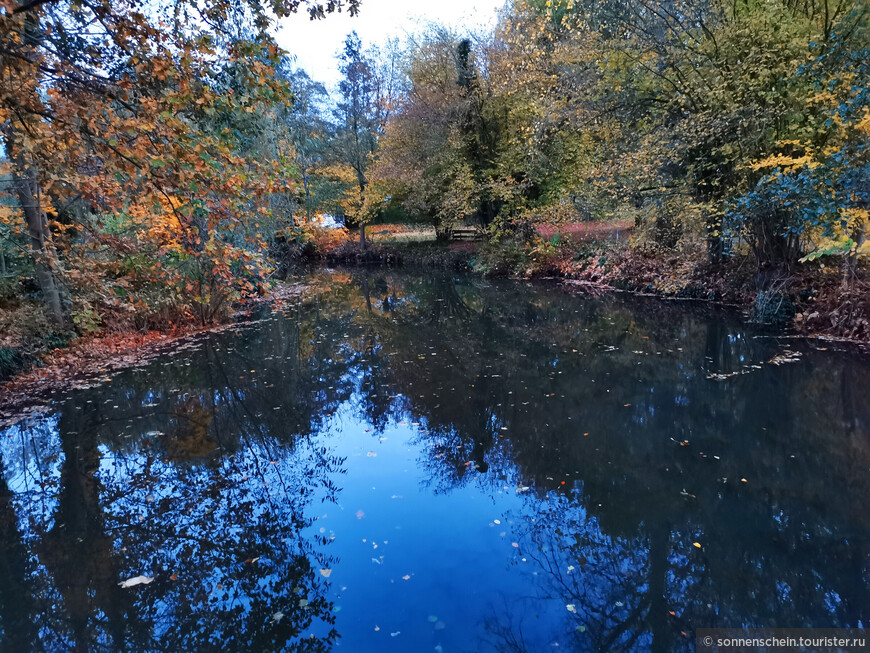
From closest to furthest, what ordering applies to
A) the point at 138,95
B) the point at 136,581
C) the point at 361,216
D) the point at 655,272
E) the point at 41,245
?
the point at 136,581
the point at 138,95
the point at 41,245
the point at 655,272
the point at 361,216

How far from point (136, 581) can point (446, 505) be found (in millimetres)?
2592

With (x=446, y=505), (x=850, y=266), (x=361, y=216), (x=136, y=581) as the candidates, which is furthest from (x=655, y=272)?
(x=361, y=216)

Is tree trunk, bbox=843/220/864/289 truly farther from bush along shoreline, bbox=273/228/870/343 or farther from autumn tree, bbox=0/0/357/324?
autumn tree, bbox=0/0/357/324

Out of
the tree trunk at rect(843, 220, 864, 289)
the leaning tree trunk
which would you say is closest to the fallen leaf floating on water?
the leaning tree trunk

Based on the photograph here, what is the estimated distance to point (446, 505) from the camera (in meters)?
4.89

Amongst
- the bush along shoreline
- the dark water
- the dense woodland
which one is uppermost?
the dense woodland

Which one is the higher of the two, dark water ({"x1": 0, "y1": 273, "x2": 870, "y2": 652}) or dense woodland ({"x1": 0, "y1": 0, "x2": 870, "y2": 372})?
dense woodland ({"x1": 0, "y1": 0, "x2": 870, "y2": 372})

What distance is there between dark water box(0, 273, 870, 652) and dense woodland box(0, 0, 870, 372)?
263cm

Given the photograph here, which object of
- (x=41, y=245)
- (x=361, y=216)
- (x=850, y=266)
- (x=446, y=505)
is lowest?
(x=446, y=505)

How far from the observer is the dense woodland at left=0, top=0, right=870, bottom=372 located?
562 centimetres

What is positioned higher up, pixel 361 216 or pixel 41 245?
pixel 361 216

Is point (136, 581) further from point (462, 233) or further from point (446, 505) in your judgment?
point (462, 233)

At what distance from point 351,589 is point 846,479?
4693 mm

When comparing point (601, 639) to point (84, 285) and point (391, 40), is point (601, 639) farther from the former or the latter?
point (391, 40)
